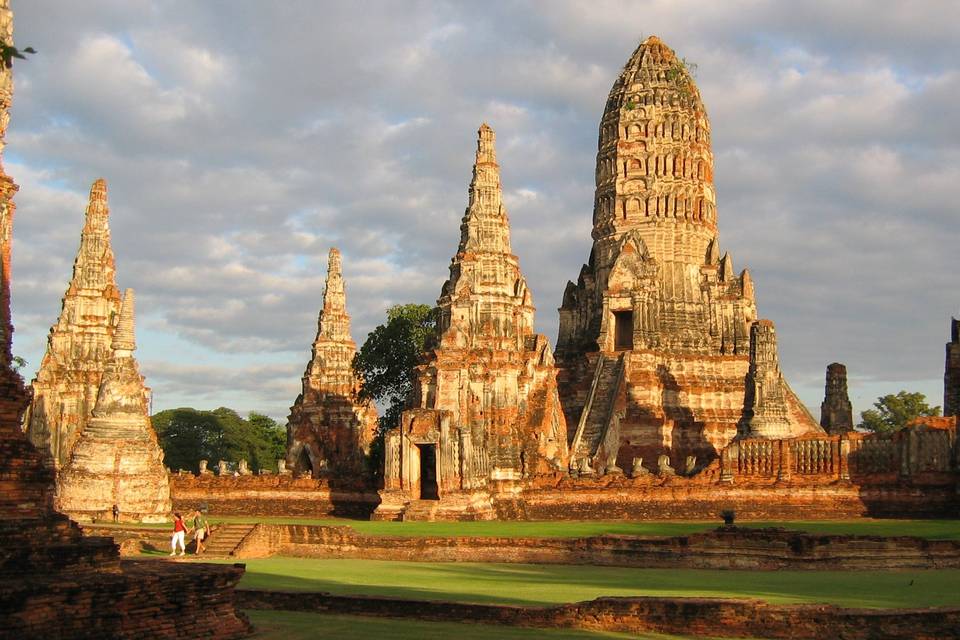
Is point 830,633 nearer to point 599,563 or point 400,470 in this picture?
point 599,563

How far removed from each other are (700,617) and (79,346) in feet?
97.3

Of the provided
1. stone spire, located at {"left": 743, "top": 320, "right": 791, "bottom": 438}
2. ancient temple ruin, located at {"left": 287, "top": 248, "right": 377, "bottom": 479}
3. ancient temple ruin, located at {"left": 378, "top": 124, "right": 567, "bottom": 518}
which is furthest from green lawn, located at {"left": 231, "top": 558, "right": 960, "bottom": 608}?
ancient temple ruin, located at {"left": 287, "top": 248, "right": 377, "bottom": 479}

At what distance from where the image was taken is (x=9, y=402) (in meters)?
13.2

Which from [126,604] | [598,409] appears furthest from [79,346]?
[126,604]

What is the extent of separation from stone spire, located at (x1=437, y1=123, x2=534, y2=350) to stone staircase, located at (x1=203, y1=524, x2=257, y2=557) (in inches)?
425

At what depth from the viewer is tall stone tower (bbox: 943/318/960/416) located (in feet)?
118

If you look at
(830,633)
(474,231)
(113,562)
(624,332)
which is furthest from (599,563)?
(624,332)

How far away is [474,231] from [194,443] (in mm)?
43918

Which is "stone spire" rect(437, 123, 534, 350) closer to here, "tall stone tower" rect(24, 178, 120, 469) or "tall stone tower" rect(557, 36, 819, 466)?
"tall stone tower" rect(557, 36, 819, 466)

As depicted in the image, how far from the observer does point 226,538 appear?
83.7ft

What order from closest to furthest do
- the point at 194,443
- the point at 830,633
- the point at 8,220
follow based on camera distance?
1. the point at 830,633
2. the point at 8,220
3. the point at 194,443

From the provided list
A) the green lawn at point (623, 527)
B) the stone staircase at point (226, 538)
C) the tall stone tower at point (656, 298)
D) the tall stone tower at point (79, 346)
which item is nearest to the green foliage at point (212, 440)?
the tall stone tower at point (656, 298)

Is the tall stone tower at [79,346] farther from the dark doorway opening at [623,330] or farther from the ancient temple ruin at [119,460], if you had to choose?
the dark doorway opening at [623,330]

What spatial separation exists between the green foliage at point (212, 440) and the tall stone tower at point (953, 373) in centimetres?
4544
